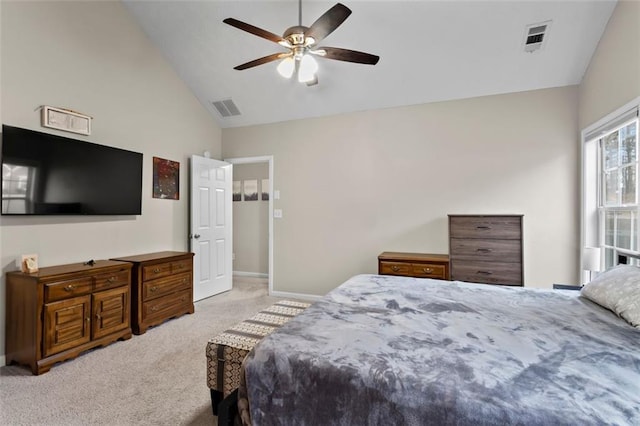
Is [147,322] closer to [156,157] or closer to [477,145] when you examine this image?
[156,157]

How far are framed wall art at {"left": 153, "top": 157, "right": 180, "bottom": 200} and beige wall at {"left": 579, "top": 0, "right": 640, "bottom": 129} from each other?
478 cm

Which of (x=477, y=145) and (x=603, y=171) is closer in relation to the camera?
(x=603, y=171)

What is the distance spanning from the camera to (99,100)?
3281 mm

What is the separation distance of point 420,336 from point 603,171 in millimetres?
3098

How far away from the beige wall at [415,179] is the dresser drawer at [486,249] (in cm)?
44

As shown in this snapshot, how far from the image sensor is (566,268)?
11.3 ft

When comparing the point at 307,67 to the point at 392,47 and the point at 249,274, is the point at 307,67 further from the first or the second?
the point at 249,274

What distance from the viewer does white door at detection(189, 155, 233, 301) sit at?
4391 millimetres

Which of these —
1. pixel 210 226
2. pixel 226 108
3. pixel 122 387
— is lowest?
pixel 122 387

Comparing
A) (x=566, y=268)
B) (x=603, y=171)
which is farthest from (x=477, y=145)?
(x=566, y=268)

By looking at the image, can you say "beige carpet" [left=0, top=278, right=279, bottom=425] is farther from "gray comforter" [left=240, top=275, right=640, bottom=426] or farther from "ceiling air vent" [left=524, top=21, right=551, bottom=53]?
"ceiling air vent" [left=524, top=21, right=551, bottom=53]

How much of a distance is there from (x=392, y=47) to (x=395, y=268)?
97.3 inches

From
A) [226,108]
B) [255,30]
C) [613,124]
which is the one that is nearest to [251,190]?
[226,108]

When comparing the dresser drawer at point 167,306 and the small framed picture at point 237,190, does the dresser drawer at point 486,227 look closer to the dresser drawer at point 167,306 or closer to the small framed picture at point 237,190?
the dresser drawer at point 167,306
